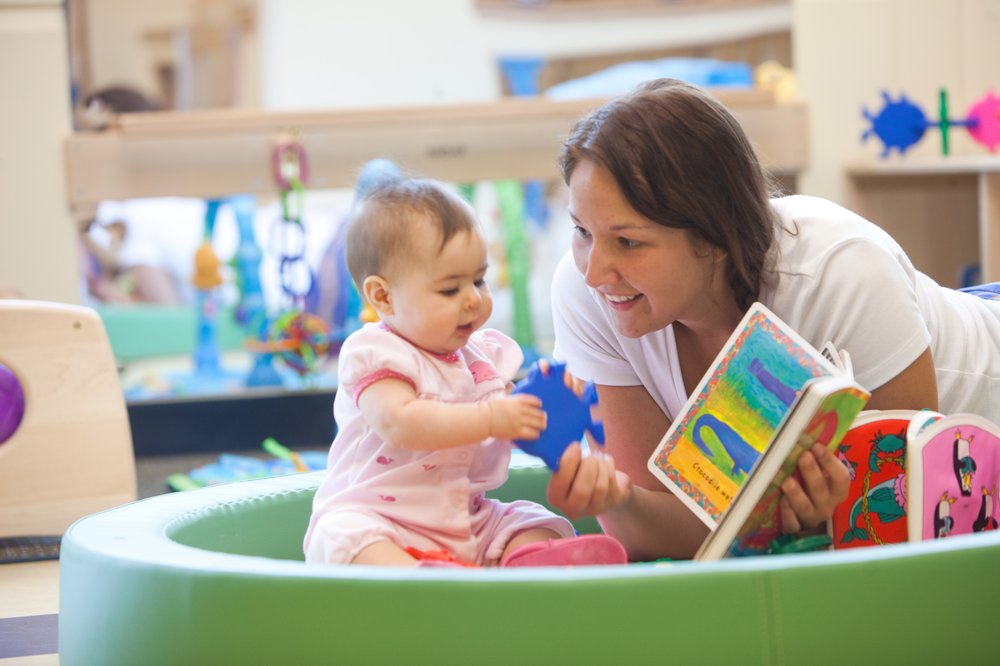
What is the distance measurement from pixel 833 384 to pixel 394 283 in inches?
16.4

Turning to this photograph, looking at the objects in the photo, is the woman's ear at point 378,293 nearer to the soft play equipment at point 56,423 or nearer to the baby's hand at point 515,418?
the baby's hand at point 515,418

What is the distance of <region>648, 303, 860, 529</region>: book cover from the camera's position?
3.90ft

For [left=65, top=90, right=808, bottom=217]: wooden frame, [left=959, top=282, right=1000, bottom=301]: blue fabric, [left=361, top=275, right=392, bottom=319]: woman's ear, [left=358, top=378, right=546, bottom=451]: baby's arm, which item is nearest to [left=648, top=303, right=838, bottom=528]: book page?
[left=358, top=378, right=546, bottom=451]: baby's arm

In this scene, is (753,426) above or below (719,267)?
below

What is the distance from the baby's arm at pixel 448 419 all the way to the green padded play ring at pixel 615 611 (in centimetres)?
16

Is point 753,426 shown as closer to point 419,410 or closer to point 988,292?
point 419,410

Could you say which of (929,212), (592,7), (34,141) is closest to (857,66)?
(929,212)

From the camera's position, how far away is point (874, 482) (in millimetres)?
1278

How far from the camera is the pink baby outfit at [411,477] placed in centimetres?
119

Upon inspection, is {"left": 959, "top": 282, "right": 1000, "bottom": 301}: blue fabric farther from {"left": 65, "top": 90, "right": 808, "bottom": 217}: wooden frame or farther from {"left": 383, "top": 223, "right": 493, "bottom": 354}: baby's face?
{"left": 65, "top": 90, "right": 808, "bottom": 217}: wooden frame

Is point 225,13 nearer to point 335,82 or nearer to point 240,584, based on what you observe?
point 335,82

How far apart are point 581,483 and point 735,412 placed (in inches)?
7.2

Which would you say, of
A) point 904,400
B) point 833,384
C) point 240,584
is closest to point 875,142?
point 904,400

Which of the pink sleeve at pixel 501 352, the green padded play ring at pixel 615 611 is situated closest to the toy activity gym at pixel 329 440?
the green padded play ring at pixel 615 611
